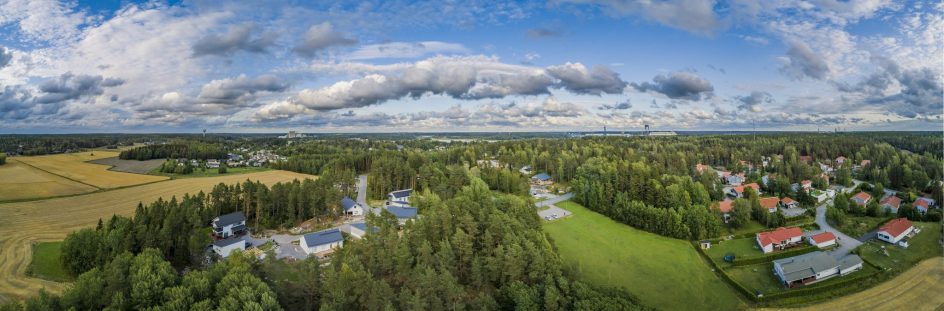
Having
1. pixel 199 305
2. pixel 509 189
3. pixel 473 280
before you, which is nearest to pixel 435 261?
pixel 473 280

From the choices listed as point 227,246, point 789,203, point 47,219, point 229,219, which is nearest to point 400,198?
point 229,219

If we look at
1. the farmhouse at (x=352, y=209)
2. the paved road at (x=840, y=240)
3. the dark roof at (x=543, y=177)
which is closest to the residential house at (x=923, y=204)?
the paved road at (x=840, y=240)

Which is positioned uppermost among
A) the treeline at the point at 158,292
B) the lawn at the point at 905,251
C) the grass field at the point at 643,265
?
the treeline at the point at 158,292

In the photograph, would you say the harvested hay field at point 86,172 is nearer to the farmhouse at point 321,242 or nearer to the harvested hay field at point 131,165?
the harvested hay field at point 131,165

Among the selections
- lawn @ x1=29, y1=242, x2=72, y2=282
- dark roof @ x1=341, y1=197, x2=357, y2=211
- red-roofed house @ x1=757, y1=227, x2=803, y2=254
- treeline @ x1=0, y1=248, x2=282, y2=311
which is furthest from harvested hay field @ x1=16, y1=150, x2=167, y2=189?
red-roofed house @ x1=757, y1=227, x2=803, y2=254

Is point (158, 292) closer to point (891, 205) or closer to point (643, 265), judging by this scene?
point (643, 265)

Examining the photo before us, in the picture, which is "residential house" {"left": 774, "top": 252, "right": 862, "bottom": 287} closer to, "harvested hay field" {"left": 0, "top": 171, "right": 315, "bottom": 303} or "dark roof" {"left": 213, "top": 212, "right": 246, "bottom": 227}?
"dark roof" {"left": 213, "top": 212, "right": 246, "bottom": 227}
